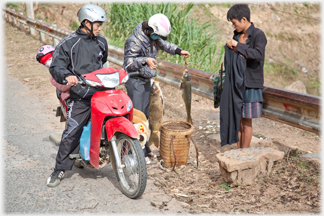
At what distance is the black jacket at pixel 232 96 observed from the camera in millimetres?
4055

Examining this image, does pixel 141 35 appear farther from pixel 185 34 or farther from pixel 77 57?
pixel 185 34

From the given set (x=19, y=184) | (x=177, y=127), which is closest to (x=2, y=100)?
(x=19, y=184)

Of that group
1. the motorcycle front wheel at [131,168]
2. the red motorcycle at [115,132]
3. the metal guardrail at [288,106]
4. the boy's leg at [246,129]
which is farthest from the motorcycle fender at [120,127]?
the metal guardrail at [288,106]

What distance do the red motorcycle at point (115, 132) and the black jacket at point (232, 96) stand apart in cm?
128

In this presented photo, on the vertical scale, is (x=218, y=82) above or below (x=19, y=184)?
above

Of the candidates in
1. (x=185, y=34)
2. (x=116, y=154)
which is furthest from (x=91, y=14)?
(x=185, y=34)

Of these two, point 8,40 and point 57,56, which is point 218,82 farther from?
point 8,40

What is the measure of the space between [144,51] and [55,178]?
6.50 feet

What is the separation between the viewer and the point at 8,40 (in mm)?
14727

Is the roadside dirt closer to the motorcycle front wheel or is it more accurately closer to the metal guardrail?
the motorcycle front wheel

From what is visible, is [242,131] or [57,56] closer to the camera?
[57,56]

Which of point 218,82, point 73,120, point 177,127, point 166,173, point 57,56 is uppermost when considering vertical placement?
Answer: point 57,56

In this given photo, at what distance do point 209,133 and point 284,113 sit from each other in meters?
1.81

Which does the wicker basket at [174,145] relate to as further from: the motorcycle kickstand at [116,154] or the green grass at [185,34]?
the green grass at [185,34]
